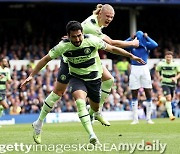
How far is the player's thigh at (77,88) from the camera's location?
1158 centimetres

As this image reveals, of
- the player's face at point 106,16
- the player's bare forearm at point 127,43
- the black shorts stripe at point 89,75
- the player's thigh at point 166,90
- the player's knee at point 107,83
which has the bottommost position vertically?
the player's thigh at point 166,90

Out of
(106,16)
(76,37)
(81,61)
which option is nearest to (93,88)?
(81,61)

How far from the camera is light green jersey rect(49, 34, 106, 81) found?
1159 cm

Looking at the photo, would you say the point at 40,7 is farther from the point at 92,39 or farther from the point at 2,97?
the point at 92,39

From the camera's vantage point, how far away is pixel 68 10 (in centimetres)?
3941

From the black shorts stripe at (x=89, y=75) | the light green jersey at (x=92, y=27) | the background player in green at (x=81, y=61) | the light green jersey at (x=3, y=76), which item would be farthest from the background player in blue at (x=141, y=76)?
the black shorts stripe at (x=89, y=75)

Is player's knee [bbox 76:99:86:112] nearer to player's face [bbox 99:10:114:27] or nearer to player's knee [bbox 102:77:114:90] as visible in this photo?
player's face [bbox 99:10:114:27]

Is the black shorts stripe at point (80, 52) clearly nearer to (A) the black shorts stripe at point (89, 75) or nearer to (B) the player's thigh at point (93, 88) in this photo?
(A) the black shorts stripe at point (89, 75)

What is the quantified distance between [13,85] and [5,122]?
2978 mm

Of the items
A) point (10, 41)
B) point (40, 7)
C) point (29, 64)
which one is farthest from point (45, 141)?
point (40, 7)

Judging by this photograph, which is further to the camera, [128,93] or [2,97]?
[128,93]

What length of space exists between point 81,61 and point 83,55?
0.47ft
